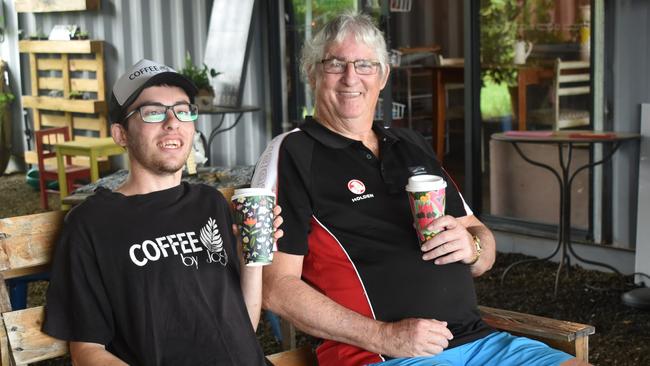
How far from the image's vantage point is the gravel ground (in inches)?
158

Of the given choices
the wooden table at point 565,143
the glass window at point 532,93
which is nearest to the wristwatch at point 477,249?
the wooden table at point 565,143

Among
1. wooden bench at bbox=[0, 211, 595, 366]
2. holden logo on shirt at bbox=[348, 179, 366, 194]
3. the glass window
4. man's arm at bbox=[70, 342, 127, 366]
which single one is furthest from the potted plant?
man's arm at bbox=[70, 342, 127, 366]

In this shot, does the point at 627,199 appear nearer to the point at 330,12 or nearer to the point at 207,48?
the point at 330,12

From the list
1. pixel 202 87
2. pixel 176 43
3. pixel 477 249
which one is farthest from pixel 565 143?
pixel 176 43

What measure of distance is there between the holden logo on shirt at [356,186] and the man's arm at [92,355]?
30.3 inches

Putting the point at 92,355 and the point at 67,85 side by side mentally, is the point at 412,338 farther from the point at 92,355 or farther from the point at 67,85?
the point at 67,85

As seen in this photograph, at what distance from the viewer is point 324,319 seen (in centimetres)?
229

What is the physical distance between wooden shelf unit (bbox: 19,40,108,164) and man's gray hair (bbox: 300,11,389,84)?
6560 millimetres

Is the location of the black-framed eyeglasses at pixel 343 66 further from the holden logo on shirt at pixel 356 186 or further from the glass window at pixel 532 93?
the glass window at pixel 532 93

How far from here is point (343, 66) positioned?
8.54 feet

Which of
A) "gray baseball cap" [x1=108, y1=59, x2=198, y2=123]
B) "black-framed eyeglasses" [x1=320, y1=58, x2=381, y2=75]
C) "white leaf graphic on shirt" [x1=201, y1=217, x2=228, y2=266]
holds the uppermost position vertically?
"black-framed eyeglasses" [x1=320, y1=58, x2=381, y2=75]

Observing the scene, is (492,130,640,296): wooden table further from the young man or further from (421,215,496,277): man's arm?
the young man

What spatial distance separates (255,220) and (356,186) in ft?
1.88

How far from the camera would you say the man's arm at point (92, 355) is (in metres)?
1.97
